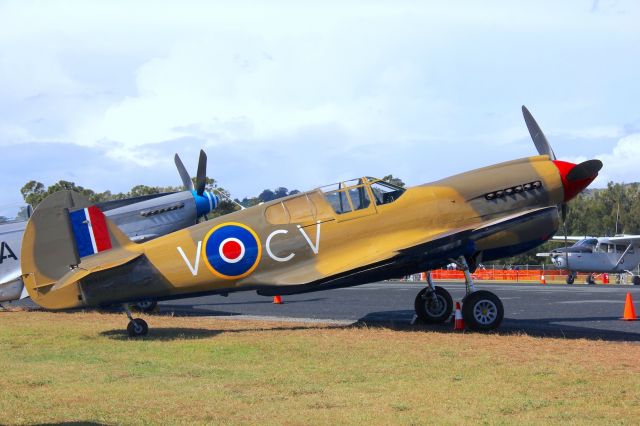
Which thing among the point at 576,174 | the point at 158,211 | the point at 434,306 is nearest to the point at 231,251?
the point at 434,306

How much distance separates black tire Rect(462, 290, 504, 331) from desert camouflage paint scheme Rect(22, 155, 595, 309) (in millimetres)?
811

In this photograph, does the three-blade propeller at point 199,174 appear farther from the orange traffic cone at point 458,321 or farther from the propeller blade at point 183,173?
the orange traffic cone at point 458,321

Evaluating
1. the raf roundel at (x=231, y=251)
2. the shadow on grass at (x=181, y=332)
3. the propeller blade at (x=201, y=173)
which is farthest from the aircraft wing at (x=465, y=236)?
the propeller blade at (x=201, y=173)

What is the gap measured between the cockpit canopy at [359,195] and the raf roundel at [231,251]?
1512 millimetres

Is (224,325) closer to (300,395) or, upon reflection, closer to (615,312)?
(300,395)

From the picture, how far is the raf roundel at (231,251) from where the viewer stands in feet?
43.6

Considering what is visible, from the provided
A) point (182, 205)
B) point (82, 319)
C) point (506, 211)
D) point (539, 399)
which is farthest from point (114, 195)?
point (539, 399)

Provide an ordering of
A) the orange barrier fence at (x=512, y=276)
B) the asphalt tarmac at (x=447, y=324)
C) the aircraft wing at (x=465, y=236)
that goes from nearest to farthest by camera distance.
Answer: the aircraft wing at (x=465, y=236)
the asphalt tarmac at (x=447, y=324)
the orange barrier fence at (x=512, y=276)

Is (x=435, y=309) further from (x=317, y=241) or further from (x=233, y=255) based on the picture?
(x=233, y=255)

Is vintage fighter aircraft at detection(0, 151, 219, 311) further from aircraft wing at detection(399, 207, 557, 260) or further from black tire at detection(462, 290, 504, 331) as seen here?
black tire at detection(462, 290, 504, 331)

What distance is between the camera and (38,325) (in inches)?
614

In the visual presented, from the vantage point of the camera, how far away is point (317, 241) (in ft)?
44.3

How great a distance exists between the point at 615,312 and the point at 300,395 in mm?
12105

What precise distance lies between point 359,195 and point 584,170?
156 inches
